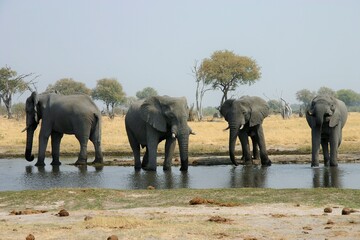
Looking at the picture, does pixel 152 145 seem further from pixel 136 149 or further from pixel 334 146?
pixel 334 146

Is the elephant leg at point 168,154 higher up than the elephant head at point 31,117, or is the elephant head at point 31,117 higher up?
the elephant head at point 31,117

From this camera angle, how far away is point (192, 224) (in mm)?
12234

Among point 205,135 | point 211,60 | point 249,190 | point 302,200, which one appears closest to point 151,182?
point 249,190

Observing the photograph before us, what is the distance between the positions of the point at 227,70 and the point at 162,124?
62.0 m

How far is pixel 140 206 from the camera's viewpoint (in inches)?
597

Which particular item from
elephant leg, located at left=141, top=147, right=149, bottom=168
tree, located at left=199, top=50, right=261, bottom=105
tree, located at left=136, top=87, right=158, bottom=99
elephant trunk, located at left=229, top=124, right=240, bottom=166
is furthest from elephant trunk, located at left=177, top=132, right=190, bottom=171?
tree, located at left=136, top=87, right=158, bottom=99

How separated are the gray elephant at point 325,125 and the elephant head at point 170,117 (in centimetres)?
422

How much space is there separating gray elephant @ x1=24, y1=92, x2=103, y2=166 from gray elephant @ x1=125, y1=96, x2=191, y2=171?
285cm

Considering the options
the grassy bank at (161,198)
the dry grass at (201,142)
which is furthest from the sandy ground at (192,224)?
the dry grass at (201,142)

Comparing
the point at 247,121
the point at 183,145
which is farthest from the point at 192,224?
the point at 247,121

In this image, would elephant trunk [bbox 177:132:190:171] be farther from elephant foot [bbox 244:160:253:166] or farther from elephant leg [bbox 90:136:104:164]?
elephant leg [bbox 90:136:104:164]

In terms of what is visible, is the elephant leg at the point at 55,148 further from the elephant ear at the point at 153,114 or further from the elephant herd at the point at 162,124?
the elephant ear at the point at 153,114

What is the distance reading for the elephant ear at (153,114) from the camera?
970 inches

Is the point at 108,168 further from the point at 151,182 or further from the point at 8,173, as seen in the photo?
the point at 151,182
